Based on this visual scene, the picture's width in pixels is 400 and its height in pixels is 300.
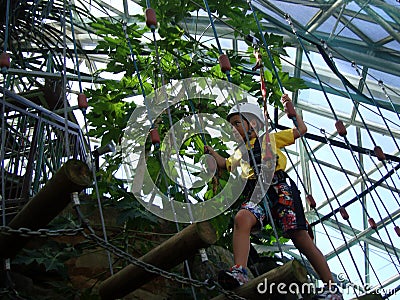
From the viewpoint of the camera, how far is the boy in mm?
2494

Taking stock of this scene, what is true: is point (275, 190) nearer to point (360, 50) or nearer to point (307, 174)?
point (360, 50)

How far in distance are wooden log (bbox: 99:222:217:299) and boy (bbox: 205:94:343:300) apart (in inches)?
9.2

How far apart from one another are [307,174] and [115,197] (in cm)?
632

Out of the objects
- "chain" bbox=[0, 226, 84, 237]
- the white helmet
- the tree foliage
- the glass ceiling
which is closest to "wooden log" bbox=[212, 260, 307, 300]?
"chain" bbox=[0, 226, 84, 237]

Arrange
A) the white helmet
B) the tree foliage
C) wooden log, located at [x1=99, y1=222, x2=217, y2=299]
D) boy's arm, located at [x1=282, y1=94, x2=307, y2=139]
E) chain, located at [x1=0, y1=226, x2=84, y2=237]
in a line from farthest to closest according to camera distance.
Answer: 1. the tree foliage
2. the white helmet
3. boy's arm, located at [x1=282, y1=94, x2=307, y2=139]
4. wooden log, located at [x1=99, y1=222, x2=217, y2=299]
5. chain, located at [x1=0, y1=226, x2=84, y2=237]

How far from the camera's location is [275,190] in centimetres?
289

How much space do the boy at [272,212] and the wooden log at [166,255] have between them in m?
0.23

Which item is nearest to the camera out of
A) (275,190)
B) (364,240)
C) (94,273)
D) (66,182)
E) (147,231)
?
(66,182)

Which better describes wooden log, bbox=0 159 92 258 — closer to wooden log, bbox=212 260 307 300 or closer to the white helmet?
wooden log, bbox=212 260 307 300

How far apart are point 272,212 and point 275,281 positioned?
2.45 ft

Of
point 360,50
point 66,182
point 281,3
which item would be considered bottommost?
point 66,182

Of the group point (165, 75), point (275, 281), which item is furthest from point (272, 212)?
point (165, 75)

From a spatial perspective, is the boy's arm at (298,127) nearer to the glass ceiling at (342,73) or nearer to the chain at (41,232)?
the chain at (41,232)

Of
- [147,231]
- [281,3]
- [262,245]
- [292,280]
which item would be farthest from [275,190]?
[281,3]
